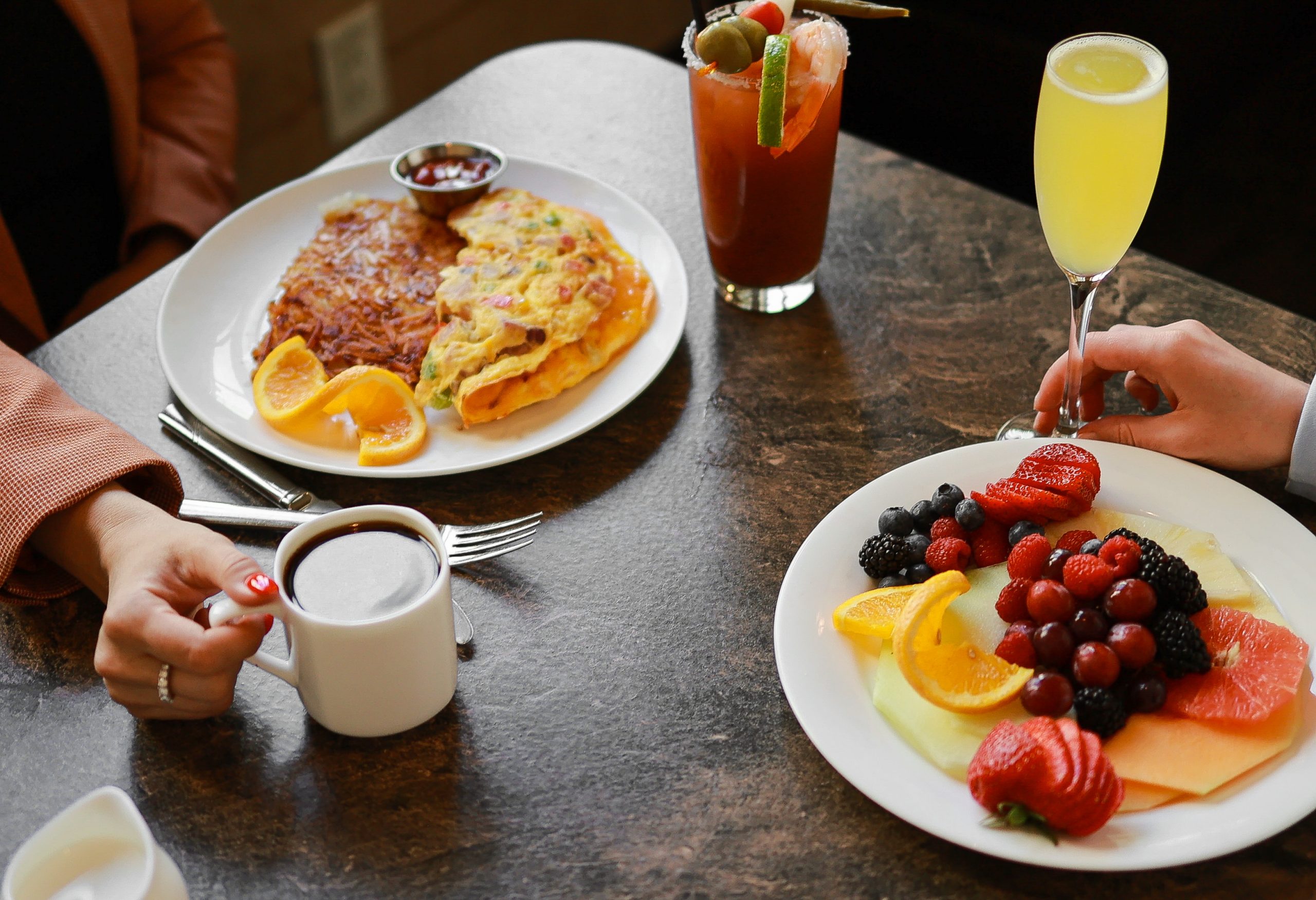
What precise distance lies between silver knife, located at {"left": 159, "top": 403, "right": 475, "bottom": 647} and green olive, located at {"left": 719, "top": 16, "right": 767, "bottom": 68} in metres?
0.75

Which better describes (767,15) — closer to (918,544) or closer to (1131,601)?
(918,544)

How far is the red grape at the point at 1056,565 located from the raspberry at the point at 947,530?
0.10 metres

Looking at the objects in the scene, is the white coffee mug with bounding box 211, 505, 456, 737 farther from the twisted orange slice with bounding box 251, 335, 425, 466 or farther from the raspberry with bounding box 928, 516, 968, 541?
the raspberry with bounding box 928, 516, 968, 541

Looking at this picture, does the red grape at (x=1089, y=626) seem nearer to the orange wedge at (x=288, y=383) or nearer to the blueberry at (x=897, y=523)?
the blueberry at (x=897, y=523)

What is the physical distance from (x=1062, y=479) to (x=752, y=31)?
26.0 inches

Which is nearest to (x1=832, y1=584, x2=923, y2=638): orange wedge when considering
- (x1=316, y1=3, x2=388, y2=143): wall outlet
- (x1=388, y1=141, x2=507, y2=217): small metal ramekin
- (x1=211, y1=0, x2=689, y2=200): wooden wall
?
(x1=388, y1=141, x2=507, y2=217): small metal ramekin

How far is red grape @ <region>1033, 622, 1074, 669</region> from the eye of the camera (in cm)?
96

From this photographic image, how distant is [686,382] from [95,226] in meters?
1.37

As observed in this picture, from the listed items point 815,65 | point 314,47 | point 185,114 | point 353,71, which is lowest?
point 353,71

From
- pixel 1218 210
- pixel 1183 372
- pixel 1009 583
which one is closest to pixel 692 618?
pixel 1009 583

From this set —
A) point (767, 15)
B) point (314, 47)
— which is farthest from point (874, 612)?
point (314, 47)

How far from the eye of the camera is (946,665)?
0.97 meters

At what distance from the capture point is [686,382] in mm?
1473

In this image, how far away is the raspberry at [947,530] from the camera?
1123mm
